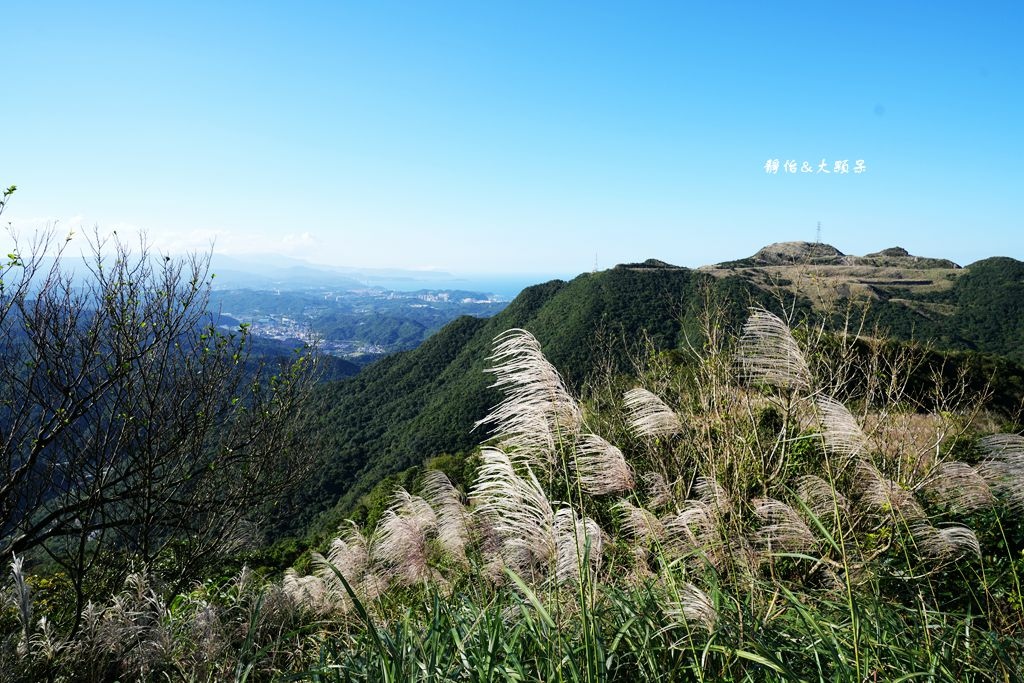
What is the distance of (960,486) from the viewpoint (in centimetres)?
348

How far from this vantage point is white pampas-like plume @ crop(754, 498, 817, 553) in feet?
7.83

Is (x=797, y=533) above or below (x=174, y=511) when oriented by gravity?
above

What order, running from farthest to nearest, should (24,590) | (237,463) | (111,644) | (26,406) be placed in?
(237,463)
(26,406)
(111,644)
(24,590)

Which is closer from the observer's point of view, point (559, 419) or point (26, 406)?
point (559, 419)

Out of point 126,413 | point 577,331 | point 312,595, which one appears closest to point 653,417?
point 312,595

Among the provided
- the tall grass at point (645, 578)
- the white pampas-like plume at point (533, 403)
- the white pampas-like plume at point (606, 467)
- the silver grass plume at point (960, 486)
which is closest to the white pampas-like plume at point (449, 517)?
the tall grass at point (645, 578)

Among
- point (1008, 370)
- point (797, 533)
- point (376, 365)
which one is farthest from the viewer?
point (376, 365)

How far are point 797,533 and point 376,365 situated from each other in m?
55.1

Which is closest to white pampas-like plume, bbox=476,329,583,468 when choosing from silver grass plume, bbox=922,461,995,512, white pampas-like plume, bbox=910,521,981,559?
white pampas-like plume, bbox=910,521,981,559

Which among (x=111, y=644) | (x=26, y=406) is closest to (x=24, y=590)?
(x=111, y=644)

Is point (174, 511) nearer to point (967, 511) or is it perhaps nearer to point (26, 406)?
point (26, 406)

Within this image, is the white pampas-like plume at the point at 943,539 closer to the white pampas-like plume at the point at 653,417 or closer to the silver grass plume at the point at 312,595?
the white pampas-like plume at the point at 653,417

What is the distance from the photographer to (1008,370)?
19.0 meters

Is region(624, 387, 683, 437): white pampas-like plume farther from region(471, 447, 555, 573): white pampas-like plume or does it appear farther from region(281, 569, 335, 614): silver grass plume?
region(281, 569, 335, 614): silver grass plume
